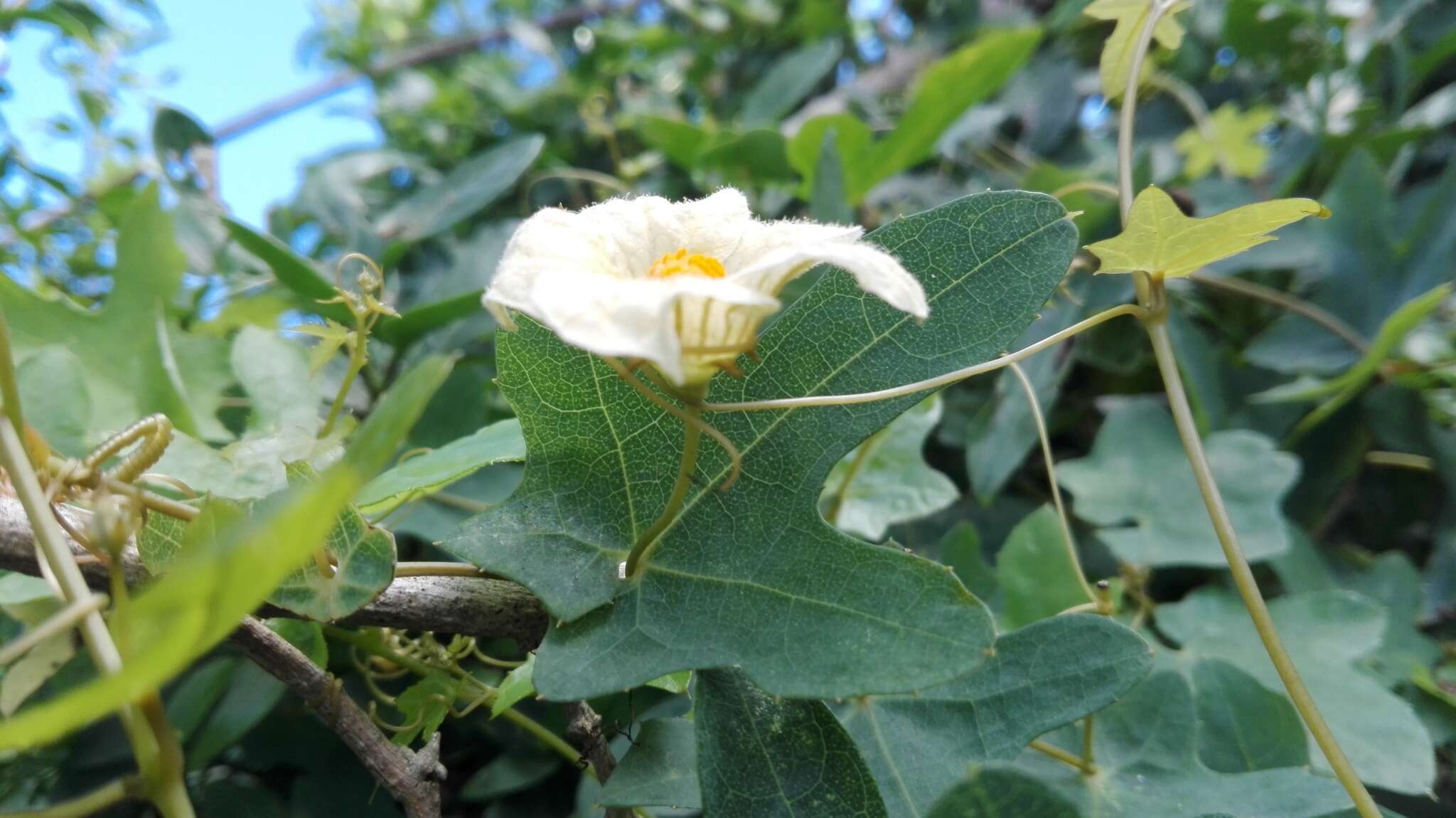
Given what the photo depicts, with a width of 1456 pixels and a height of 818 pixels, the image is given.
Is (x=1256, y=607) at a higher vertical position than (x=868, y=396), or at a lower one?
lower

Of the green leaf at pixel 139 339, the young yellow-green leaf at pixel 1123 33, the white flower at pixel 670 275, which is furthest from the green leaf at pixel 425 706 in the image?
the young yellow-green leaf at pixel 1123 33

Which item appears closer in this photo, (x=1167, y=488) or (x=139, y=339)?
(x=139, y=339)

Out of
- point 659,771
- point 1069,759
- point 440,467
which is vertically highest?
point 440,467

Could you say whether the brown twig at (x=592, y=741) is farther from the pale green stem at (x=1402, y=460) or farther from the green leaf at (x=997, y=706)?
the pale green stem at (x=1402, y=460)

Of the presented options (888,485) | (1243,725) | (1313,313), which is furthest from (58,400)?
(1313,313)

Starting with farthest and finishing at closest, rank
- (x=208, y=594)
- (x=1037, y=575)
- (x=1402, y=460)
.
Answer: (x=1402, y=460)
(x=1037, y=575)
(x=208, y=594)

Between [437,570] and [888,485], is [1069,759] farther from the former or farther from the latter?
[437,570]
